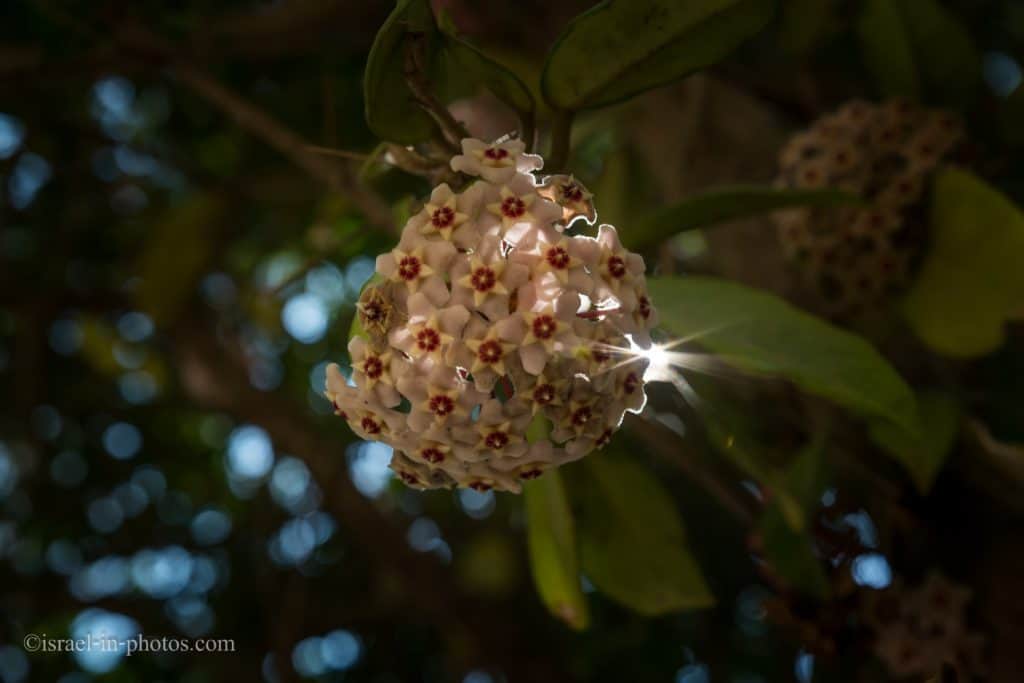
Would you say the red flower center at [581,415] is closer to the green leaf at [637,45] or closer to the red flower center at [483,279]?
the red flower center at [483,279]

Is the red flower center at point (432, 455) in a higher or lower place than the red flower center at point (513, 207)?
lower

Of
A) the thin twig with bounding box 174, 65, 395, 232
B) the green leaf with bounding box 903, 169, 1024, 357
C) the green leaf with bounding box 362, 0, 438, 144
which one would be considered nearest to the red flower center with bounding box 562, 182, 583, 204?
the green leaf with bounding box 362, 0, 438, 144

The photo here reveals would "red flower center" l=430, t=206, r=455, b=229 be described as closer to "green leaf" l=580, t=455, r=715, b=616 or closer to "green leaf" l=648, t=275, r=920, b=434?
"green leaf" l=648, t=275, r=920, b=434

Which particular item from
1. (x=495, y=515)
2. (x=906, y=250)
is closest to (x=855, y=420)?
(x=906, y=250)

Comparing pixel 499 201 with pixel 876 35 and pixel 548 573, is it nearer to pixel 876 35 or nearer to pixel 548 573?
pixel 548 573

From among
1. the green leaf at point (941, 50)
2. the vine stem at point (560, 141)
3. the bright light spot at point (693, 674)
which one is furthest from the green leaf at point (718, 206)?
the bright light spot at point (693, 674)
